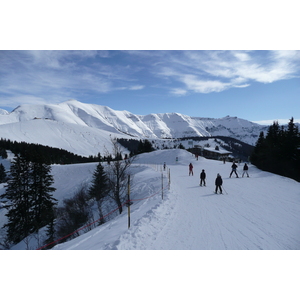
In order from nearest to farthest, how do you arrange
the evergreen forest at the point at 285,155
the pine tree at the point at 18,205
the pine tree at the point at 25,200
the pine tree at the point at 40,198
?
the pine tree at the point at 18,205
the pine tree at the point at 25,200
the pine tree at the point at 40,198
the evergreen forest at the point at 285,155

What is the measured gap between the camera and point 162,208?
36.1 ft

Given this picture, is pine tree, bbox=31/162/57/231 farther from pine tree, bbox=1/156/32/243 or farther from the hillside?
the hillside

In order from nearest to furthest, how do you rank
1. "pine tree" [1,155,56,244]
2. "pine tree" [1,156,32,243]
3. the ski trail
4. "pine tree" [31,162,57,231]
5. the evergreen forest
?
the ski trail < "pine tree" [1,156,32,243] < "pine tree" [1,155,56,244] < "pine tree" [31,162,57,231] < the evergreen forest

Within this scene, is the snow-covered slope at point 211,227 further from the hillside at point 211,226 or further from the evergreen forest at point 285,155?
the evergreen forest at point 285,155

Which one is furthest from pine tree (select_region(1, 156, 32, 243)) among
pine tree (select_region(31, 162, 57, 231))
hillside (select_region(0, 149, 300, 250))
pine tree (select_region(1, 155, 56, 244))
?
hillside (select_region(0, 149, 300, 250))

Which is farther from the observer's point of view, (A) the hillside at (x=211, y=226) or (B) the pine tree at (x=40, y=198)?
(B) the pine tree at (x=40, y=198)

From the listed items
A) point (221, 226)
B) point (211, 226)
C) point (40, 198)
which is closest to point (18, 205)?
point (40, 198)

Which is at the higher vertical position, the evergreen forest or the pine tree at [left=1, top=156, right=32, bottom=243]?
the evergreen forest

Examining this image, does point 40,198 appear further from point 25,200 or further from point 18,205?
point 18,205

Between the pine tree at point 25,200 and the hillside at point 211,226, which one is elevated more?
the hillside at point 211,226

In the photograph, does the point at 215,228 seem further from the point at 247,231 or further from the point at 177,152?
the point at 177,152

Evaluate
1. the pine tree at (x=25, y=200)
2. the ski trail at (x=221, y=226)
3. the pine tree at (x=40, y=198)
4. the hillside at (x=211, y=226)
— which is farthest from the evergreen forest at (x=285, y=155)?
the pine tree at (x=25, y=200)

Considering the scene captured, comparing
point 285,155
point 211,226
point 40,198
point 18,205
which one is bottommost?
point 18,205

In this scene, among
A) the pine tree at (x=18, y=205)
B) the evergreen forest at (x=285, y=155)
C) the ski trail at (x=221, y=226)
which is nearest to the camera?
the ski trail at (x=221, y=226)
